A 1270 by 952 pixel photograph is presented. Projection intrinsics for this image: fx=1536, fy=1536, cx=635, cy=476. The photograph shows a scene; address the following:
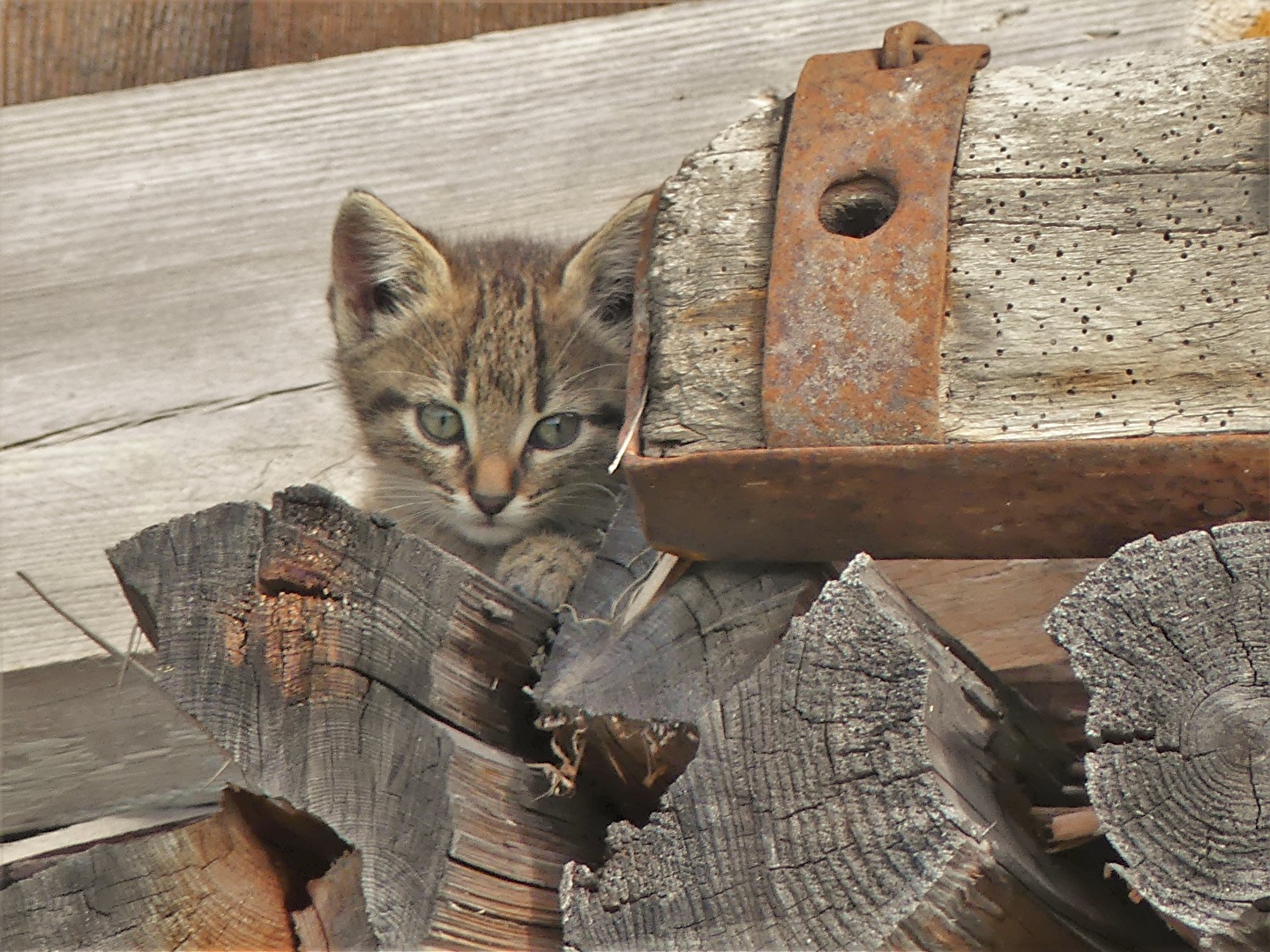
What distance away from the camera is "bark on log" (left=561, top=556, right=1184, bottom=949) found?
162cm

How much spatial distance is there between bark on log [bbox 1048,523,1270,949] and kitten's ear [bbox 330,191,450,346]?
79.1 inches

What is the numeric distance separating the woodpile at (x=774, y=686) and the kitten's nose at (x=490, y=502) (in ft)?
2.69

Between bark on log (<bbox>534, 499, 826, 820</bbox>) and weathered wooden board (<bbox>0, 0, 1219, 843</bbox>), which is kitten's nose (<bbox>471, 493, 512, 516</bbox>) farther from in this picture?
bark on log (<bbox>534, 499, 826, 820</bbox>)

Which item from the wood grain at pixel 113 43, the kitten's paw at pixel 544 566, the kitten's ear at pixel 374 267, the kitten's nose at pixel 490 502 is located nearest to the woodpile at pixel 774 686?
the kitten's paw at pixel 544 566

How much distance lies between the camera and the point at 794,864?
1.67 m

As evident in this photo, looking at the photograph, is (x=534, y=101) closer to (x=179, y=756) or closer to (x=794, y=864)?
(x=179, y=756)

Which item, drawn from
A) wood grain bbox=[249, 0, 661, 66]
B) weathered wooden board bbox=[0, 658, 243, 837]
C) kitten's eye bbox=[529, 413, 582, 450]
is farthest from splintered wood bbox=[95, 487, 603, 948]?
wood grain bbox=[249, 0, 661, 66]

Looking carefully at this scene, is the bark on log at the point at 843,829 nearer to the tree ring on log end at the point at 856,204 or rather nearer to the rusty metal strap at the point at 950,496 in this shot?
the rusty metal strap at the point at 950,496

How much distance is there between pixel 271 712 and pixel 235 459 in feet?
4.36

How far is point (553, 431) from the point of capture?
10.8 feet

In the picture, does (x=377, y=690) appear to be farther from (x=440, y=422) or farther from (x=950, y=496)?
(x=440, y=422)

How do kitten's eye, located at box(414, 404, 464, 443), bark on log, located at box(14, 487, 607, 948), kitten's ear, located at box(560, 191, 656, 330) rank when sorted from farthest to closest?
kitten's eye, located at box(414, 404, 464, 443), kitten's ear, located at box(560, 191, 656, 330), bark on log, located at box(14, 487, 607, 948)

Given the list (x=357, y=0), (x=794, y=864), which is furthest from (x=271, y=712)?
(x=357, y=0)

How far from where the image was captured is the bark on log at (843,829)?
162cm
